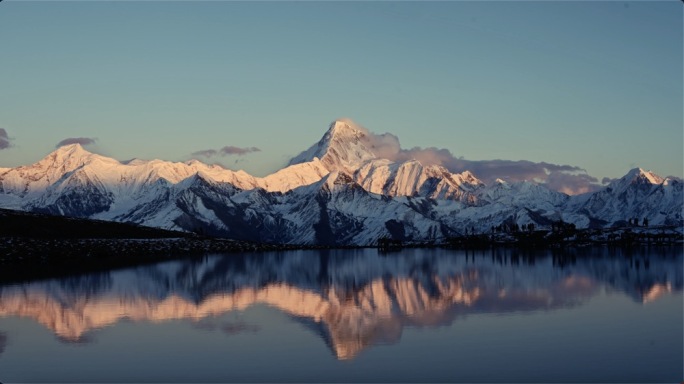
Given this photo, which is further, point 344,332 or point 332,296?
point 332,296

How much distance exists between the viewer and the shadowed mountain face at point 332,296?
70.6 m

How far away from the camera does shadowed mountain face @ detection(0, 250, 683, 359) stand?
70.6 metres

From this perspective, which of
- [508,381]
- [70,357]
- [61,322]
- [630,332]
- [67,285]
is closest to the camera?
[508,381]

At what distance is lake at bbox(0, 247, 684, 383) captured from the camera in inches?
1962

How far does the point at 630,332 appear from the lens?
63.5 m

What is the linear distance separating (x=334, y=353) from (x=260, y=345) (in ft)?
20.0

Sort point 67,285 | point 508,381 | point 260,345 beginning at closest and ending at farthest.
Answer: point 508,381 < point 260,345 < point 67,285

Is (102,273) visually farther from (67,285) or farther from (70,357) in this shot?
(70,357)

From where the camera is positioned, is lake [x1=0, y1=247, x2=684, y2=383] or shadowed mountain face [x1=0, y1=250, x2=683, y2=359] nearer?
lake [x1=0, y1=247, x2=684, y2=383]

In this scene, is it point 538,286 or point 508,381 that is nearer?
point 508,381

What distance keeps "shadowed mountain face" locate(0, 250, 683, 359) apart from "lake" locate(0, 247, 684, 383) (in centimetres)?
24

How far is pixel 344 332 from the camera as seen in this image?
213 feet

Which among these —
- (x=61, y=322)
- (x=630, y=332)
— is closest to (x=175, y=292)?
(x=61, y=322)

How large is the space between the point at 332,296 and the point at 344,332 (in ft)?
102
